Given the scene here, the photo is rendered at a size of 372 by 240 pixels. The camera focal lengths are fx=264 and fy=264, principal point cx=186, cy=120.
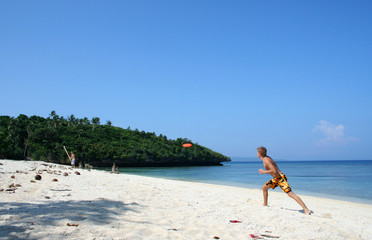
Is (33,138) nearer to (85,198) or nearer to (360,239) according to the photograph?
(85,198)

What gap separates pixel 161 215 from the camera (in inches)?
223

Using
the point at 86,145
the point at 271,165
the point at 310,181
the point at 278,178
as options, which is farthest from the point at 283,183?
the point at 86,145

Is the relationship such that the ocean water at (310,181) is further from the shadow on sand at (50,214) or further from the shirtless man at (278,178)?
the shadow on sand at (50,214)

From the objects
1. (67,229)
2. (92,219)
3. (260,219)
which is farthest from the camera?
(260,219)

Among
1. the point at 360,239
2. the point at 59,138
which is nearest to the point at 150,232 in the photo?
the point at 360,239

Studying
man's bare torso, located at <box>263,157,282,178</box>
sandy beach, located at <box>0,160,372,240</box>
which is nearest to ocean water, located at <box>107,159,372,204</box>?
man's bare torso, located at <box>263,157,282,178</box>

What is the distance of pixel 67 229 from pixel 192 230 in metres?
2.09

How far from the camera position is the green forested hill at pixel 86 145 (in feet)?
182

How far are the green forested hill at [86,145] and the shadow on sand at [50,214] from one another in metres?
48.9

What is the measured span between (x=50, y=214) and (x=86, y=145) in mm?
65840

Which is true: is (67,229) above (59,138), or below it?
below

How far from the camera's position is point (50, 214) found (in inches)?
181

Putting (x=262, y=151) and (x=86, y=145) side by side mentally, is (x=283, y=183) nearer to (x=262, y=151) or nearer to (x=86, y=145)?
(x=262, y=151)

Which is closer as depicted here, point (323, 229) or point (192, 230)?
point (192, 230)
